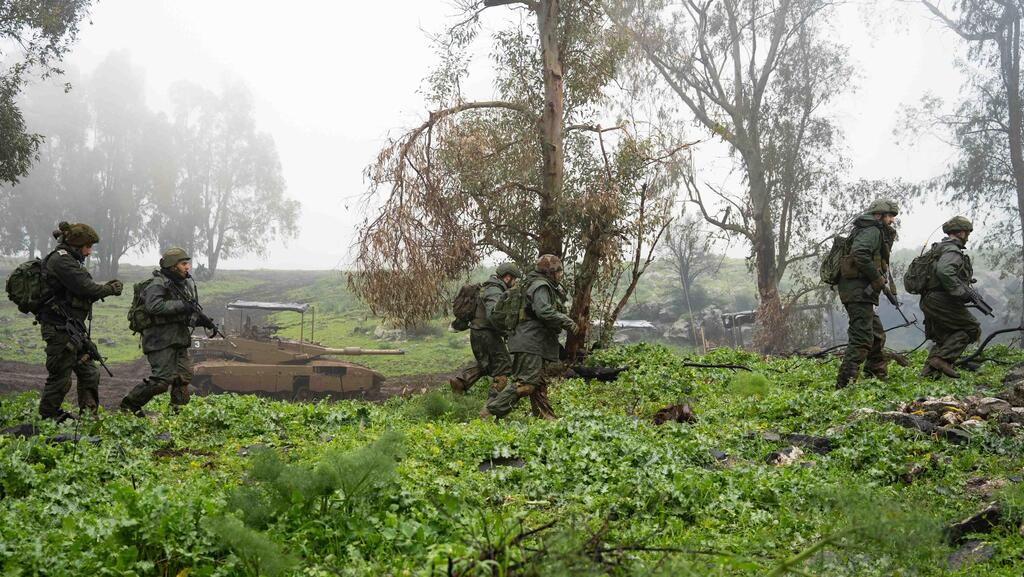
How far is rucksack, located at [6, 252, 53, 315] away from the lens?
27.8 ft

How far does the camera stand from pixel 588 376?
13391 millimetres

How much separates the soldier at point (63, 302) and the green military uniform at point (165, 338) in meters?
0.56

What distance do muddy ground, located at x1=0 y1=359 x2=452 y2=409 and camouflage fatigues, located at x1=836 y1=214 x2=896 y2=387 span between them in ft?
32.1

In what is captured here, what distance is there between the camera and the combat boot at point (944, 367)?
33.3 ft

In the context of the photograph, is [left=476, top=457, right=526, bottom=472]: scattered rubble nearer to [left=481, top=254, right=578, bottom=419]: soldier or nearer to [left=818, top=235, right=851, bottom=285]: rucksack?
[left=481, top=254, right=578, bottom=419]: soldier

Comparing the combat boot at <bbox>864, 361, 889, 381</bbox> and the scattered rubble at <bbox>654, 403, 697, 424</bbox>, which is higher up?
the combat boot at <bbox>864, 361, 889, 381</bbox>

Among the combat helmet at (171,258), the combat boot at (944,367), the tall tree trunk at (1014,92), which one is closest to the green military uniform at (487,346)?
the combat helmet at (171,258)

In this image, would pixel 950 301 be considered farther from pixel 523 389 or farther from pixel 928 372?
pixel 523 389

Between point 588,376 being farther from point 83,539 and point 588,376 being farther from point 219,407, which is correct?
point 83,539

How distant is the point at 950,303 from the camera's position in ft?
33.6

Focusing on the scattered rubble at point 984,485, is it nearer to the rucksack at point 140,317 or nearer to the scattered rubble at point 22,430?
the scattered rubble at point 22,430

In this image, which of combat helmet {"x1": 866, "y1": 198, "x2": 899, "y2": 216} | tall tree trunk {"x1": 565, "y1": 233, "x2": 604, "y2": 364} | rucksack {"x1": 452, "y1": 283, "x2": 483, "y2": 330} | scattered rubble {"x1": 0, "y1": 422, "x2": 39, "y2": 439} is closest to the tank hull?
tall tree trunk {"x1": 565, "y1": 233, "x2": 604, "y2": 364}

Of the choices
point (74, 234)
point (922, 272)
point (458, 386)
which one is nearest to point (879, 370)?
point (922, 272)

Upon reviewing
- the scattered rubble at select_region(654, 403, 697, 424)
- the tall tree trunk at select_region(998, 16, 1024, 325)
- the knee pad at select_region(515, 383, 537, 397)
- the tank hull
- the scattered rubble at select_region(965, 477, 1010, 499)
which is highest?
the tall tree trunk at select_region(998, 16, 1024, 325)
